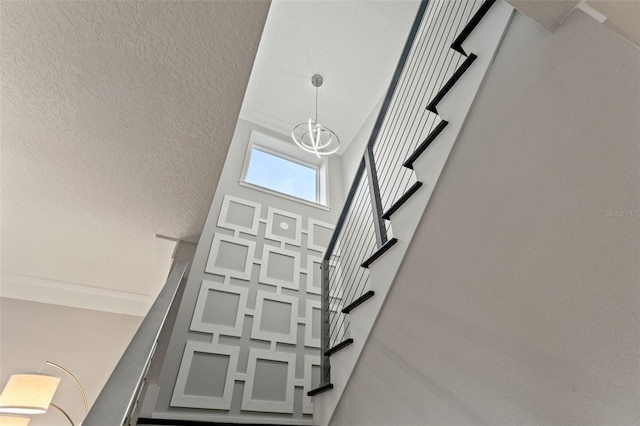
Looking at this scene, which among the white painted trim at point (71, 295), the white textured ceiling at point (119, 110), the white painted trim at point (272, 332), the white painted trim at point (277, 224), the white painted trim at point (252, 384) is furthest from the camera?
the white painted trim at point (277, 224)

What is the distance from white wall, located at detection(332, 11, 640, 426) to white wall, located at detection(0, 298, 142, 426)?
129 inches

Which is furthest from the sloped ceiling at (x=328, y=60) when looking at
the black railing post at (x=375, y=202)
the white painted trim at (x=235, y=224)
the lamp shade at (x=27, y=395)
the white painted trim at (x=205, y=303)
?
the lamp shade at (x=27, y=395)

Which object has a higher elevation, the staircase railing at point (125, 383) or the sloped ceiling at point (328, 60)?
the sloped ceiling at point (328, 60)

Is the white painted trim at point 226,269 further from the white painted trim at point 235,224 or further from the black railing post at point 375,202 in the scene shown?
the black railing post at point 375,202

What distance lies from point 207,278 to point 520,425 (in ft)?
9.19

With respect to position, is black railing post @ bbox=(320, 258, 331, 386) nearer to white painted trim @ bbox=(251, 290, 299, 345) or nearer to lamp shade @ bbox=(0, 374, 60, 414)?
white painted trim @ bbox=(251, 290, 299, 345)

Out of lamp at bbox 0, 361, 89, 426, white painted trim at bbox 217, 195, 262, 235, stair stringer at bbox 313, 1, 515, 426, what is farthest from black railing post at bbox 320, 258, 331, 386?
lamp at bbox 0, 361, 89, 426

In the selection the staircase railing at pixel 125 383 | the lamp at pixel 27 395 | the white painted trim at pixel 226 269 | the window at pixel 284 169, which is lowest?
the staircase railing at pixel 125 383

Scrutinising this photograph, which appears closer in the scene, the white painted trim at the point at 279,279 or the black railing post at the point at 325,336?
the black railing post at the point at 325,336

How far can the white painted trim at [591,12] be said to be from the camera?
113 cm

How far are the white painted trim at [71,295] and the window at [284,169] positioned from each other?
2047mm

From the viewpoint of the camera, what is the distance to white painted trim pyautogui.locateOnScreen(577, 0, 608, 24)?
3.69 feet

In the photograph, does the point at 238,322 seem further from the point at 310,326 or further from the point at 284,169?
the point at 284,169

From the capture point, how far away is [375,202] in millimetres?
2254
